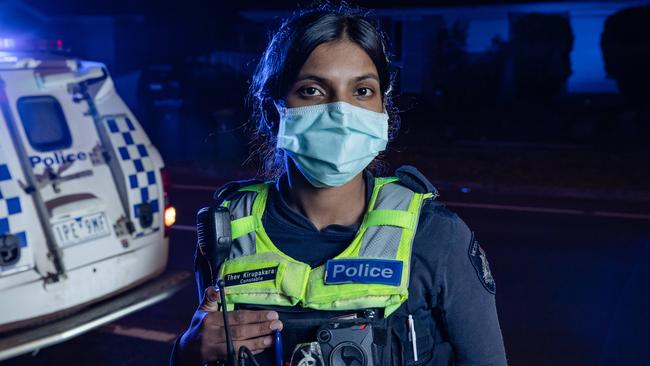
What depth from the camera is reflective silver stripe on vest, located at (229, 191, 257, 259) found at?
192 cm

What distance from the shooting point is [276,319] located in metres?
1.77

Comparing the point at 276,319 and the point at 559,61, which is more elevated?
the point at 276,319

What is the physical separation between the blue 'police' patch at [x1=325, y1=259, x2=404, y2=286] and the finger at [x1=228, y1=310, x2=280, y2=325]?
0.15 metres

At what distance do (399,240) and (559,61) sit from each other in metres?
22.1

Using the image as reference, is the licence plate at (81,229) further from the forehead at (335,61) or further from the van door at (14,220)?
the forehead at (335,61)

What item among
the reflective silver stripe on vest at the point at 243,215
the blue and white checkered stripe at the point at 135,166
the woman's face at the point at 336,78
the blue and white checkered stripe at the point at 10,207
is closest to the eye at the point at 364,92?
the woman's face at the point at 336,78

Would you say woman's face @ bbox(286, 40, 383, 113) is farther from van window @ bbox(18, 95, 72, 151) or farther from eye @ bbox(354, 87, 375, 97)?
van window @ bbox(18, 95, 72, 151)

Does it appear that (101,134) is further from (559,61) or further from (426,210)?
(559,61)

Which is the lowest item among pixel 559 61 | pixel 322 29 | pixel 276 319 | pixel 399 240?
pixel 559 61

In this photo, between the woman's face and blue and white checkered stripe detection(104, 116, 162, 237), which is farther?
blue and white checkered stripe detection(104, 116, 162, 237)

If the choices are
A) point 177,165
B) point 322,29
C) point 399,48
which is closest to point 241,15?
point 399,48

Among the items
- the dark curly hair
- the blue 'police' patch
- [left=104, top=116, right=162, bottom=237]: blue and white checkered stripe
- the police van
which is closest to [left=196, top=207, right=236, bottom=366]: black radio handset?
the blue 'police' patch

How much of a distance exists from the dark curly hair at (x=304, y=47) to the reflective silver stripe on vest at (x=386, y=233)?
0.30 metres

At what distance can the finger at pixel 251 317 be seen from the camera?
178 cm
